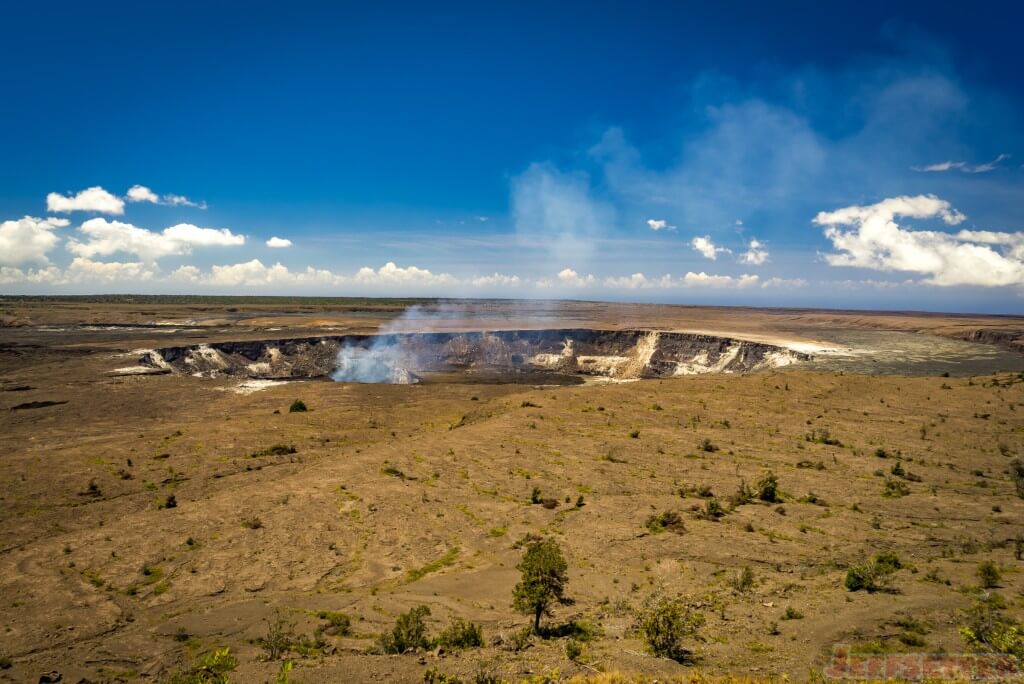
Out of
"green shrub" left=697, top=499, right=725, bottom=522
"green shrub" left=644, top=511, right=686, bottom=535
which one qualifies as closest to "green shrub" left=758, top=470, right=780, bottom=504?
"green shrub" left=697, top=499, right=725, bottom=522

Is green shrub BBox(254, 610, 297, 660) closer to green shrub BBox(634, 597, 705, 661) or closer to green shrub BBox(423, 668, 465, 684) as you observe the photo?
green shrub BBox(423, 668, 465, 684)

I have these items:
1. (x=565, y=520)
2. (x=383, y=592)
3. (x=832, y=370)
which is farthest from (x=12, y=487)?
(x=832, y=370)

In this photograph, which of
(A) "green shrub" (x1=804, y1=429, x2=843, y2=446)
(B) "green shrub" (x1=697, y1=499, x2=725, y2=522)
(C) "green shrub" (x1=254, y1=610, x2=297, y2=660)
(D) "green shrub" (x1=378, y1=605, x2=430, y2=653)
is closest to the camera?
(C) "green shrub" (x1=254, y1=610, x2=297, y2=660)

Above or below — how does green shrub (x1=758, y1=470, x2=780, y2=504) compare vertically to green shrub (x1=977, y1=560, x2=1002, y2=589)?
below

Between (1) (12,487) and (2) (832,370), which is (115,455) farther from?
(2) (832,370)

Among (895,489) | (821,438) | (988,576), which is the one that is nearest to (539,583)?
(988,576)

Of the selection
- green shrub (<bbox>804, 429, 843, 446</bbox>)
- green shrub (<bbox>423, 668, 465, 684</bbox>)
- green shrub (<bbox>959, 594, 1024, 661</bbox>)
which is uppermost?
green shrub (<bbox>959, 594, 1024, 661</bbox>)
